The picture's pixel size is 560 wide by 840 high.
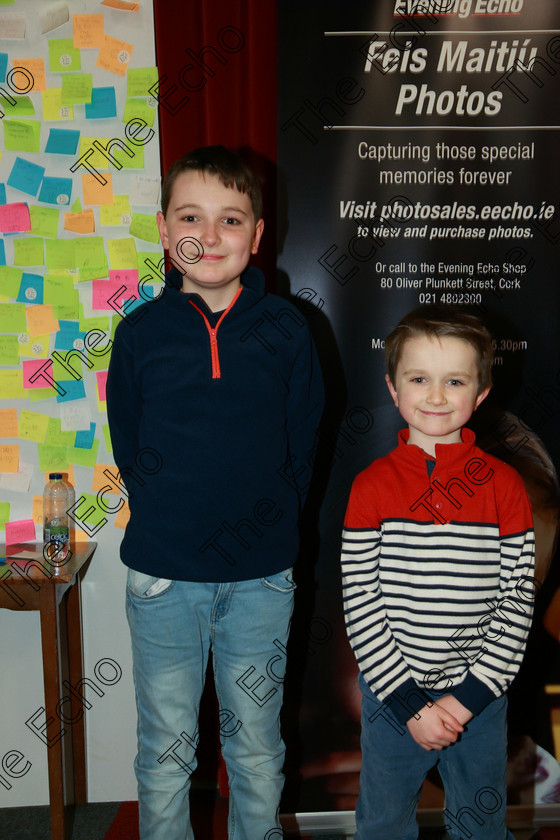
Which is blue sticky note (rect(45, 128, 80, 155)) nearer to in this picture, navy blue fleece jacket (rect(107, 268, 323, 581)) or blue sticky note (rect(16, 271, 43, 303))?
blue sticky note (rect(16, 271, 43, 303))

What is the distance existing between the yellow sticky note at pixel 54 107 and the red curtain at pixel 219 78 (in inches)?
10.4

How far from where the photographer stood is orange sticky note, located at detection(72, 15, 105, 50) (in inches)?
77.5

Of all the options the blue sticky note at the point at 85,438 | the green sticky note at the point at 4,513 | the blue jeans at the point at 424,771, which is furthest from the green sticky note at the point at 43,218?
the blue jeans at the point at 424,771

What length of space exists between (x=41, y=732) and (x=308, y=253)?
1.67 metres

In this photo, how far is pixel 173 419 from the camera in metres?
→ 1.49

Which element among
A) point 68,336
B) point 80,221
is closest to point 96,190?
point 80,221

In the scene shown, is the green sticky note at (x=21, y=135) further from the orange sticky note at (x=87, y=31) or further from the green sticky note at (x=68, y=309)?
the green sticky note at (x=68, y=309)

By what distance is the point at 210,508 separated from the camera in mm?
1477

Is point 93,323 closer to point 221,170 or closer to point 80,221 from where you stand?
point 80,221

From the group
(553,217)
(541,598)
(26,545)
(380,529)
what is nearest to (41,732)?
(26,545)

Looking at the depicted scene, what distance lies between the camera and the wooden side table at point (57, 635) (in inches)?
72.6

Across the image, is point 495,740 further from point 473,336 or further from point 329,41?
point 329,41

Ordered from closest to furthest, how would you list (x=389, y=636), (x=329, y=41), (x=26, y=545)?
(x=389, y=636) → (x=329, y=41) → (x=26, y=545)

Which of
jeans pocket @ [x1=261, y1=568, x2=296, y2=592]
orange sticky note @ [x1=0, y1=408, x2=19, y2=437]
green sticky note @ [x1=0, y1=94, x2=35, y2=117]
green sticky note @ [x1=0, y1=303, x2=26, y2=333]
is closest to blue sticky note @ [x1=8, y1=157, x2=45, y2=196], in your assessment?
green sticky note @ [x1=0, y1=94, x2=35, y2=117]
